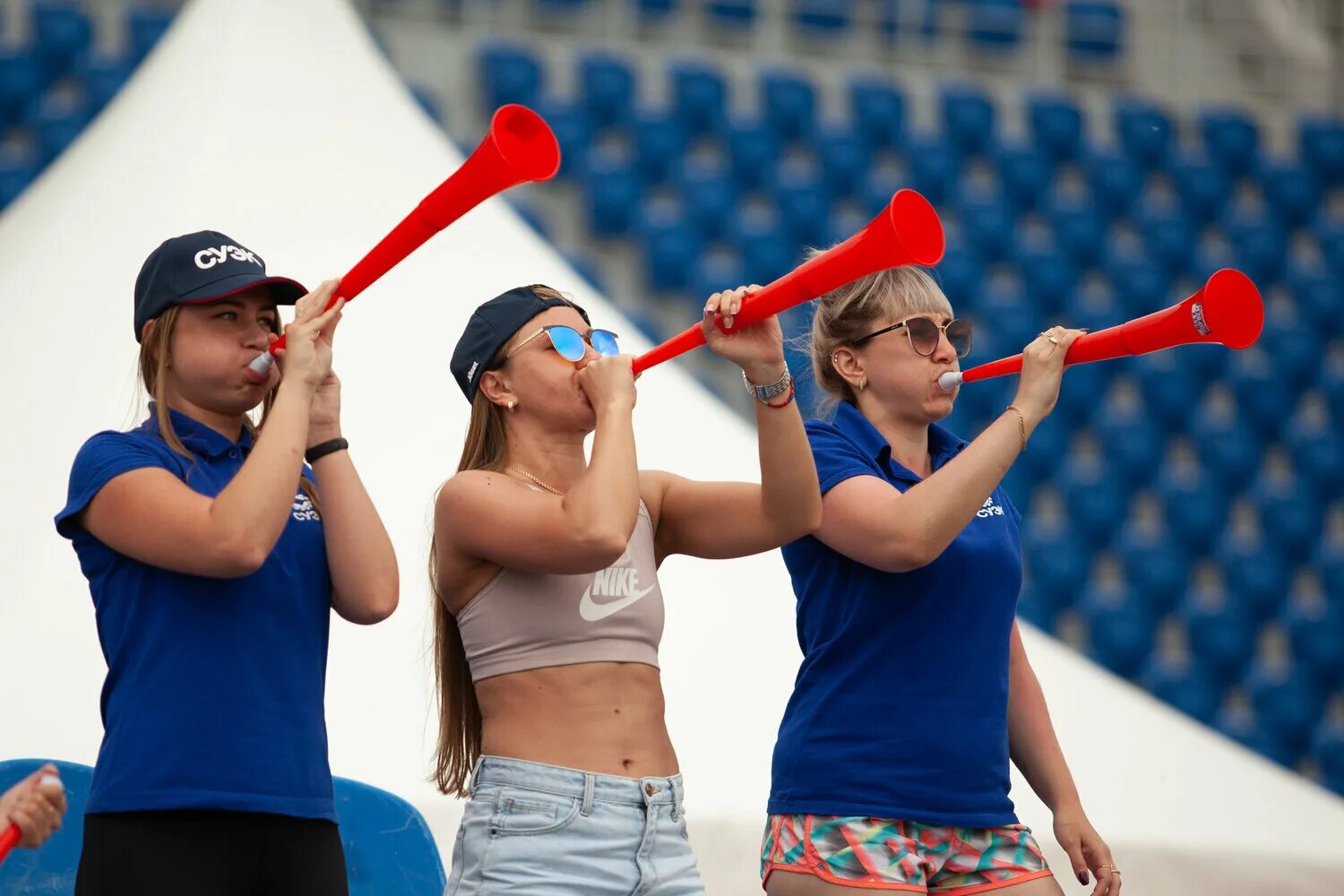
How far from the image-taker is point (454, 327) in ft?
9.29

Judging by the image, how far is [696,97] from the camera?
462cm

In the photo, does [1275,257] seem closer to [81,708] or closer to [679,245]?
[679,245]

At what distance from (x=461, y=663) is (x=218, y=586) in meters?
0.27

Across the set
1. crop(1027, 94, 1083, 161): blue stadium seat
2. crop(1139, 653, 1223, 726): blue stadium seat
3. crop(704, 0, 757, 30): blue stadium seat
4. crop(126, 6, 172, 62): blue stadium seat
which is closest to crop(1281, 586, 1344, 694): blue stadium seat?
crop(1139, 653, 1223, 726): blue stadium seat

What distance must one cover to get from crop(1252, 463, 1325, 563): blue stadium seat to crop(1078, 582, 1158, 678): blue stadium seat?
0.52m

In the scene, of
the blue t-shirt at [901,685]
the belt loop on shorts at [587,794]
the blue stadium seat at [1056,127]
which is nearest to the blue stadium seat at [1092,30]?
the blue stadium seat at [1056,127]

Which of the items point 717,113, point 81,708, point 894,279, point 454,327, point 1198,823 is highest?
point 717,113

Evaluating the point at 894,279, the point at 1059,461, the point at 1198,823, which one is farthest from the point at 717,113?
the point at 894,279

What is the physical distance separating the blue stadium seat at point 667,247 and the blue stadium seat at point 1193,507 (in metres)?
1.55

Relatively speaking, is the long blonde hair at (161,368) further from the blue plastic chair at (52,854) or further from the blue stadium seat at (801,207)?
the blue stadium seat at (801,207)

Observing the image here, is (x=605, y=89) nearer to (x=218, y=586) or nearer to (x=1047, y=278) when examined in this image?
(x=1047, y=278)

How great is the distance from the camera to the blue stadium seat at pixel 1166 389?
4.72m

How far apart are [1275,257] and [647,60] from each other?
6.73 feet

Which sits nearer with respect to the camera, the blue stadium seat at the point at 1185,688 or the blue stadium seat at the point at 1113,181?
the blue stadium seat at the point at 1185,688
